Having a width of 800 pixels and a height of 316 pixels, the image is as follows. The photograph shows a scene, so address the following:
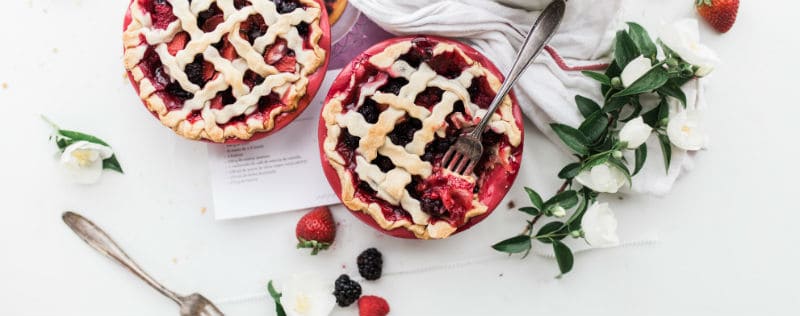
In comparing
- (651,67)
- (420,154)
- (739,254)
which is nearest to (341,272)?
(420,154)

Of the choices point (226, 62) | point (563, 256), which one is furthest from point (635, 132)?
point (226, 62)

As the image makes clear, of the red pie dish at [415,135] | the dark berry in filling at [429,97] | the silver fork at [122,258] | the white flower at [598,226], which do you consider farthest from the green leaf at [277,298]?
the white flower at [598,226]

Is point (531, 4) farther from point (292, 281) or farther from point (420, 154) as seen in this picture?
point (292, 281)

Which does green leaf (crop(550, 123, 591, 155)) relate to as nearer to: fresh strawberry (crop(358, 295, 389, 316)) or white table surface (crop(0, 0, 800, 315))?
white table surface (crop(0, 0, 800, 315))

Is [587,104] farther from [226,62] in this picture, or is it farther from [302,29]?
[226,62]

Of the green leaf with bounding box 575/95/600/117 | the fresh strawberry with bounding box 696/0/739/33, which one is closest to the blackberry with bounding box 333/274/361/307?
the green leaf with bounding box 575/95/600/117

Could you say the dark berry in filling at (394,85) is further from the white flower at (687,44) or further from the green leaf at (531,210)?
the white flower at (687,44)
